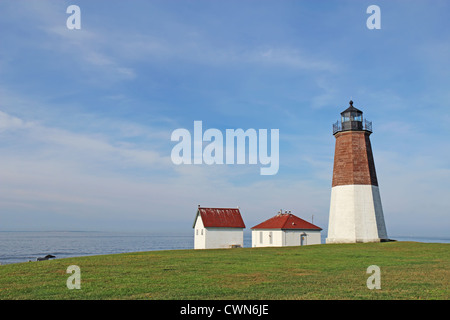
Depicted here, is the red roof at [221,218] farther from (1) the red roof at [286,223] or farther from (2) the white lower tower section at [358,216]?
(2) the white lower tower section at [358,216]

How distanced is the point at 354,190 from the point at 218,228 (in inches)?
818

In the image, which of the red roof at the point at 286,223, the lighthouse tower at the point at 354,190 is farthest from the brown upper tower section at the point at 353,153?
the red roof at the point at 286,223

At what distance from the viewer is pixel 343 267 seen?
22031mm

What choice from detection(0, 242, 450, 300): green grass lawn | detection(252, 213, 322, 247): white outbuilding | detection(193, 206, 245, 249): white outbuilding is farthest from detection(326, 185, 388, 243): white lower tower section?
detection(0, 242, 450, 300): green grass lawn

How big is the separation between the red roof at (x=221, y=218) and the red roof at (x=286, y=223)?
9.73 ft

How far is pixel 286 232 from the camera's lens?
53.6 metres

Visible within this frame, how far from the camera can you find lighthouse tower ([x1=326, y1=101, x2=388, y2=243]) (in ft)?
141

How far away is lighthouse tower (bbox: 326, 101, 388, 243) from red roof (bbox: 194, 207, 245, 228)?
15703 millimetres

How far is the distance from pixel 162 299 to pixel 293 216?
150 feet

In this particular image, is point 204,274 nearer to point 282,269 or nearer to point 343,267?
point 282,269

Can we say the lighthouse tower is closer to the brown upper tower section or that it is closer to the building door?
the brown upper tower section
